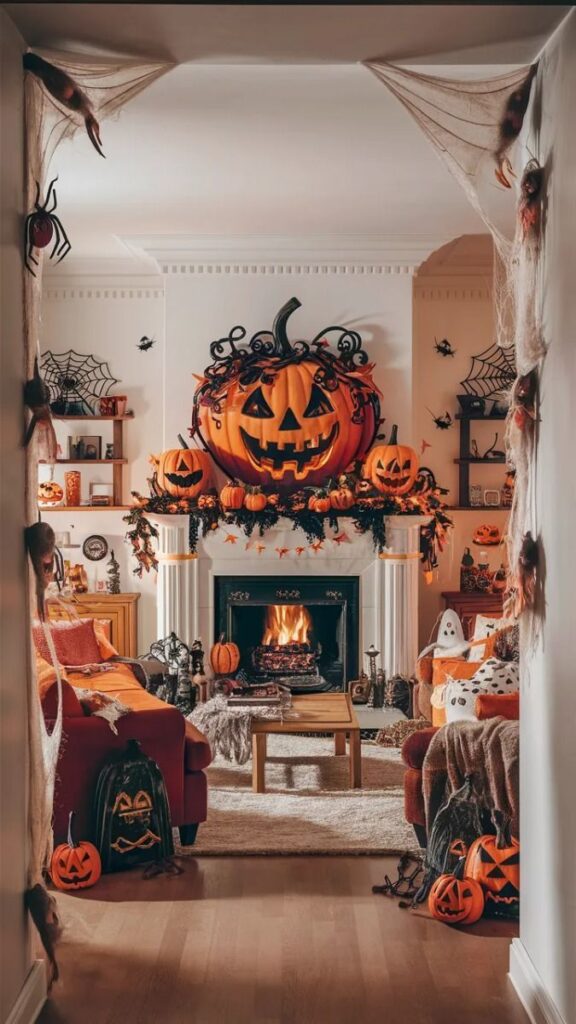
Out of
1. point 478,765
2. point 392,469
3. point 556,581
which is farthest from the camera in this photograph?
point 392,469

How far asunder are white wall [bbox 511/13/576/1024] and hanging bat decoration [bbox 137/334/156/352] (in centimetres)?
520

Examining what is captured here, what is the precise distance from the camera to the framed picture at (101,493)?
8.04 m

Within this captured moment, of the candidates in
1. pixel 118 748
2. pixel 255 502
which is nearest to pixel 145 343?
pixel 255 502

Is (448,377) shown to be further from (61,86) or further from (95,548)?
(61,86)

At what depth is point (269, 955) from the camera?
3.68 m

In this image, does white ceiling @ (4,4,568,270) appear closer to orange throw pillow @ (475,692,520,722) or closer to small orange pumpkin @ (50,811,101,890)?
orange throw pillow @ (475,692,520,722)

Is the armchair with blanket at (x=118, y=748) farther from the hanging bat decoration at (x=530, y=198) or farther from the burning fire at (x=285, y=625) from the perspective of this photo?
the hanging bat decoration at (x=530, y=198)

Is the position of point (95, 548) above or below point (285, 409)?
below

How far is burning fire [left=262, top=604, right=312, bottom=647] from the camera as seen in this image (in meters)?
7.57

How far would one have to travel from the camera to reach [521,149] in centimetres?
328

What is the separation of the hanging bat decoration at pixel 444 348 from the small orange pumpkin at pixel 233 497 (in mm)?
2017

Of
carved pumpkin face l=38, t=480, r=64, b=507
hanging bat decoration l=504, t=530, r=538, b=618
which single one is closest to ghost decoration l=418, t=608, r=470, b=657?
carved pumpkin face l=38, t=480, r=64, b=507

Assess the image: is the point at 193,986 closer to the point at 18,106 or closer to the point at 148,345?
the point at 18,106

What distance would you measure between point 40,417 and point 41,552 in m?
0.38
